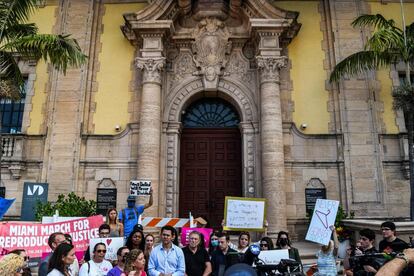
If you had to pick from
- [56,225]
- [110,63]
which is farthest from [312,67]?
[56,225]

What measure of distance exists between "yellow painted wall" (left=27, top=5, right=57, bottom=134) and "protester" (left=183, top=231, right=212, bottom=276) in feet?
36.8

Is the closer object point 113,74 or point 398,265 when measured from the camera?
point 398,265

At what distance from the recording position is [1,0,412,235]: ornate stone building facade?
14.3 meters

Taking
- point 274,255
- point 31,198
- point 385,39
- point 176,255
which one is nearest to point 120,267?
point 176,255

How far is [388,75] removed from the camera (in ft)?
51.0

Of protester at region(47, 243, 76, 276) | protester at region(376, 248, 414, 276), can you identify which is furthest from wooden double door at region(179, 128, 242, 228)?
protester at region(376, 248, 414, 276)

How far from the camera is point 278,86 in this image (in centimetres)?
1477

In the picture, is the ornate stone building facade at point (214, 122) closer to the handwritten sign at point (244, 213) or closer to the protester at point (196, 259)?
the handwritten sign at point (244, 213)

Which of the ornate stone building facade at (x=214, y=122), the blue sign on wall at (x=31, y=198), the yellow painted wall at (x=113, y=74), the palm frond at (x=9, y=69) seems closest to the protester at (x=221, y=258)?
the ornate stone building facade at (x=214, y=122)

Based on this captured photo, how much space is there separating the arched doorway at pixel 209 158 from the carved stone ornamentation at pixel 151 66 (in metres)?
2.29

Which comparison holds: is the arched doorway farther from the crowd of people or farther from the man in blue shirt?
the man in blue shirt

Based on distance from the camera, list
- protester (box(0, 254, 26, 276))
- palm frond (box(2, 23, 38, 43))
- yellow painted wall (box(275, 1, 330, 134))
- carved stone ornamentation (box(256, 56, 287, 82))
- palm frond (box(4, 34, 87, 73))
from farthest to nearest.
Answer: yellow painted wall (box(275, 1, 330, 134)), carved stone ornamentation (box(256, 56, 287, 82)), palm frond (box(2, 23, 38, 43)), palm frond (box(4, 34, 87, 73)), protester (box(0, 254, 26, 276))

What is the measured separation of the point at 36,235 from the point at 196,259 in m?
3.92

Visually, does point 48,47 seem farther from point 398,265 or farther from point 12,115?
point 398,265
